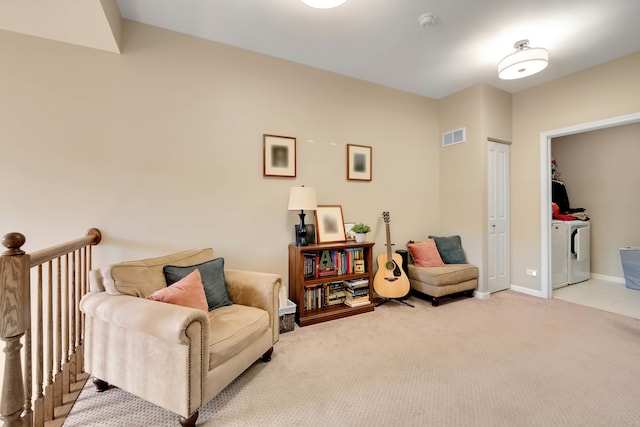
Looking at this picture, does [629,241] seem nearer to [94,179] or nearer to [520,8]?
[520,8]

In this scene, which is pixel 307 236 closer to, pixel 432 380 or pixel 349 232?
pixel 349 232

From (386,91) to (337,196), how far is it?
1.58 meters

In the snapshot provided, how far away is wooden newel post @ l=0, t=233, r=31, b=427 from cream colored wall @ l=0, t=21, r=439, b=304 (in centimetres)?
129

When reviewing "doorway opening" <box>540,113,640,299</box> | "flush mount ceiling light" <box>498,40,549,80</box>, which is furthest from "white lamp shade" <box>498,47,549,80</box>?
"doorway opening" <box>540,113,640,299</box>

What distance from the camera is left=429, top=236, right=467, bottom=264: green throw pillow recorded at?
365cm

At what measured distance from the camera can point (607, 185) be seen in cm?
431

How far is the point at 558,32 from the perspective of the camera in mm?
2496

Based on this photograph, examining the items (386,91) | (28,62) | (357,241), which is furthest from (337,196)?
(28,62)

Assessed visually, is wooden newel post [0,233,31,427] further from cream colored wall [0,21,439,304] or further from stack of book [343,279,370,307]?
stack of book [343,279,370,307]

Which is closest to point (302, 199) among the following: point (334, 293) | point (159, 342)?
point (334, 293)

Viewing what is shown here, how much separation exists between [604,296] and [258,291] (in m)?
4.35

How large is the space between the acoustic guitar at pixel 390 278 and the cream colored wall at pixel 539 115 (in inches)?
71.1

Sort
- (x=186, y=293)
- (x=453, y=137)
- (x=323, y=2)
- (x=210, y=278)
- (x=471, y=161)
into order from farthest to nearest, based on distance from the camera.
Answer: (x=453, y=137) < (x=471, y=161) < (x=210, y=278) < (x=323, y=2) < (x=186, y=293)

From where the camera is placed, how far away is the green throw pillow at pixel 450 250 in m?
3.65
